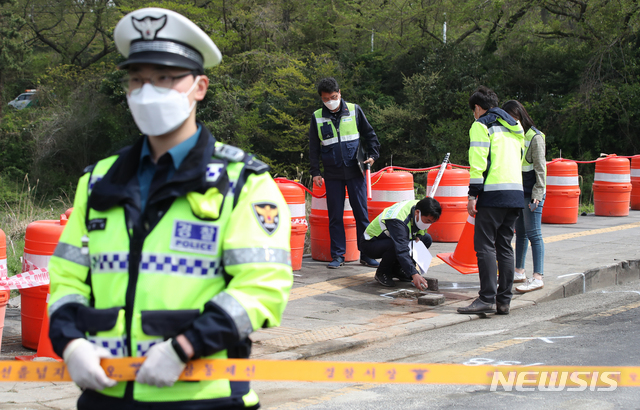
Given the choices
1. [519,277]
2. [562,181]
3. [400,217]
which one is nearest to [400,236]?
[400,217]

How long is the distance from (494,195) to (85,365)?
15.9ft

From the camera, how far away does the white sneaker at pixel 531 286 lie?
6969 mm

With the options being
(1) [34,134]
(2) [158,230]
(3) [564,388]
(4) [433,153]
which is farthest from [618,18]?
(1) [34,134]

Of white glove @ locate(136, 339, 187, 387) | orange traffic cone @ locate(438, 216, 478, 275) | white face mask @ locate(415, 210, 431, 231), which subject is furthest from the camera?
orange traffic cone @ locate(438, 216, 478, 275)

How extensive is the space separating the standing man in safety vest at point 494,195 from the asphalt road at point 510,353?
11.1 inches

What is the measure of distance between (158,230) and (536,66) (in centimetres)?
2828

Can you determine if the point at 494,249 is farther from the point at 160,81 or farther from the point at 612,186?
the point at 612,186

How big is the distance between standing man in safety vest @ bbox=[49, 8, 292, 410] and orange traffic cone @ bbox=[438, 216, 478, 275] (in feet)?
18.2

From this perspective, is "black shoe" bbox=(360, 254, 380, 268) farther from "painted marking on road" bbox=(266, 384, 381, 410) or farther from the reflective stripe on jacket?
"painted marking on road" bbox=(266, 384, 381, 410)

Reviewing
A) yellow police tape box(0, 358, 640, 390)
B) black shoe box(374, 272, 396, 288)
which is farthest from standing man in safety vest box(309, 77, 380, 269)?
yellow police tape box(0, 358, 640, 390)

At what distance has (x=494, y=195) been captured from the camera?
19.8 feet

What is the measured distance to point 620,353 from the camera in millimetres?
4867

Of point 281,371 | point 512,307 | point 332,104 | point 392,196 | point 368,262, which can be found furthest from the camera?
point 392,196

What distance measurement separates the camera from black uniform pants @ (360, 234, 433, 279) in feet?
23.7
